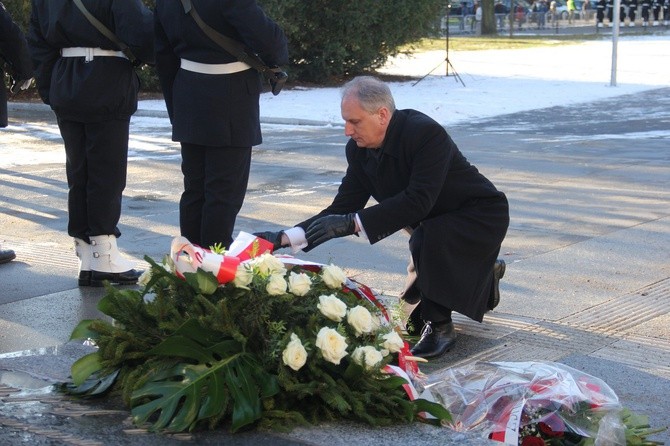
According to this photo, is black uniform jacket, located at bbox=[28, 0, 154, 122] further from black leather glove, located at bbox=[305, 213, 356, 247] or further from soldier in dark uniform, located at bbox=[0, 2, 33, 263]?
black leather glove, located at bbox=[305, 213, 356, 247]

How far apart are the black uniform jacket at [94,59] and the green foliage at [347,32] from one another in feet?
53.0

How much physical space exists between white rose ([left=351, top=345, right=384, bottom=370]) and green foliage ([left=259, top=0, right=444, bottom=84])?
754 inches

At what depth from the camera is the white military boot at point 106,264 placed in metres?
6.27

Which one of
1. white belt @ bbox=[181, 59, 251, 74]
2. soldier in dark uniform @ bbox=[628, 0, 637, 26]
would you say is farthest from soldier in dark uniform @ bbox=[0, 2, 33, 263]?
soldier in dark uniform @ bbox=[628, 0, 637, 26]

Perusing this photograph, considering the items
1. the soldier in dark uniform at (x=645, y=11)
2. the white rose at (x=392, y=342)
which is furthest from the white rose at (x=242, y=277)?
the soldier in dark uniform at (x=645, y=11)

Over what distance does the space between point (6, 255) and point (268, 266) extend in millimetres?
3779

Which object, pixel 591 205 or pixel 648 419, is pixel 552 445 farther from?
pixel 591 205

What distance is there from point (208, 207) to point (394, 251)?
Result: 6.50 ft

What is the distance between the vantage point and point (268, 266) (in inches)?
144

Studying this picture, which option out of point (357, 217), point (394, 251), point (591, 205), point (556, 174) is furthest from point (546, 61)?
point (357, 217)

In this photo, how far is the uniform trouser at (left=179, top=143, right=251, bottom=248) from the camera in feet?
18.7

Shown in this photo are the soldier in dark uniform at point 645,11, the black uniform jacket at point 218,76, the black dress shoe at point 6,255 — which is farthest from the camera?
the soldier in dark uniform at point 645,11

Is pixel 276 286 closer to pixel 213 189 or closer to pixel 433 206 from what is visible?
pixel 433 206

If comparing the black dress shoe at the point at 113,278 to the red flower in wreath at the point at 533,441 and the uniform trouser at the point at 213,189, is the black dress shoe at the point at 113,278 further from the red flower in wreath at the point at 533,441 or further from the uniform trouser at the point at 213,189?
the red flower in wreath at the point at 533,441
